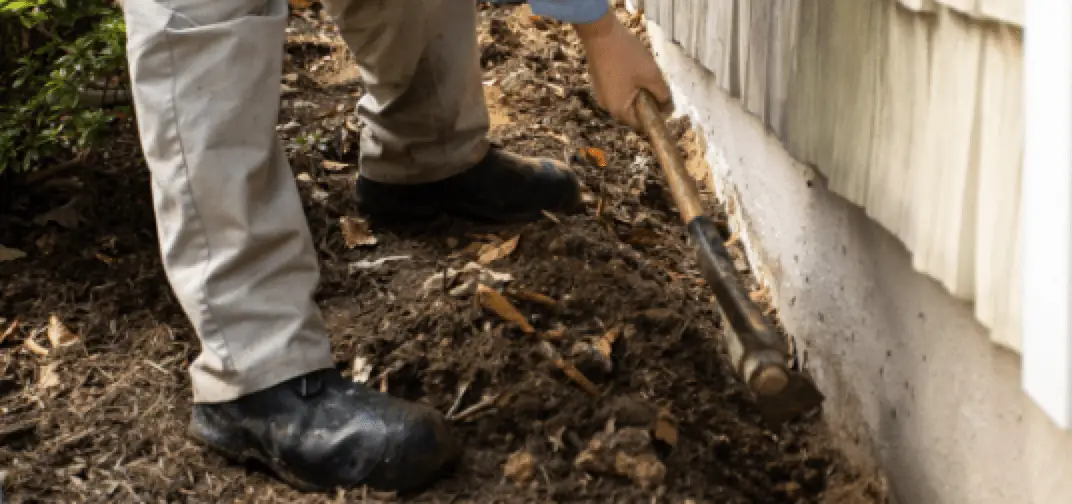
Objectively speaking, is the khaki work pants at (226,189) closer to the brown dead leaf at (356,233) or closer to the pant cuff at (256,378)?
the pant cuff at (256,378)

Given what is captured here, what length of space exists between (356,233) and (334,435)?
1089 millimetres

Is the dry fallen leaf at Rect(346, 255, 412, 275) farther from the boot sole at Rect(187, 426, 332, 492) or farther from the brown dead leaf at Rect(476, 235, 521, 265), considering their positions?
the boot sole at Rect(187, 426, 332, 492)

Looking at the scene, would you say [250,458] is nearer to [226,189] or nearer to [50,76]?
[226,189]

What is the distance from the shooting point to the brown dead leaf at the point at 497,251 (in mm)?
2793

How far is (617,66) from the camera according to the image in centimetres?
229

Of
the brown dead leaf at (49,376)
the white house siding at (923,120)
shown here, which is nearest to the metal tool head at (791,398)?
the white house siding at (923,120)

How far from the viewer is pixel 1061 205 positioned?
3.77 ft

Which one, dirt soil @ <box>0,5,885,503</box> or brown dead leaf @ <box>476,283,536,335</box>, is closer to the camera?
dirt soil @ <box>0,5,885,503</box>

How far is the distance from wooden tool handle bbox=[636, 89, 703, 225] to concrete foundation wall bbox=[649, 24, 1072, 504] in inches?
9.5

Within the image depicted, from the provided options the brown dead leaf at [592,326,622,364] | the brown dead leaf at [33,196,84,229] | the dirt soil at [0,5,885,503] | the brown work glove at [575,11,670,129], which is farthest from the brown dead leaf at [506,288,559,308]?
the brown dead leaf at [33,196,84,229]

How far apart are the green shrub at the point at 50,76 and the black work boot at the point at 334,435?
112cm

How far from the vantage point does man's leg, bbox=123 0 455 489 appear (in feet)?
6.23

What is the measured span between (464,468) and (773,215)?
109cm

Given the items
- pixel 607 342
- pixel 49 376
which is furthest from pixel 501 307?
pixel 49 376
